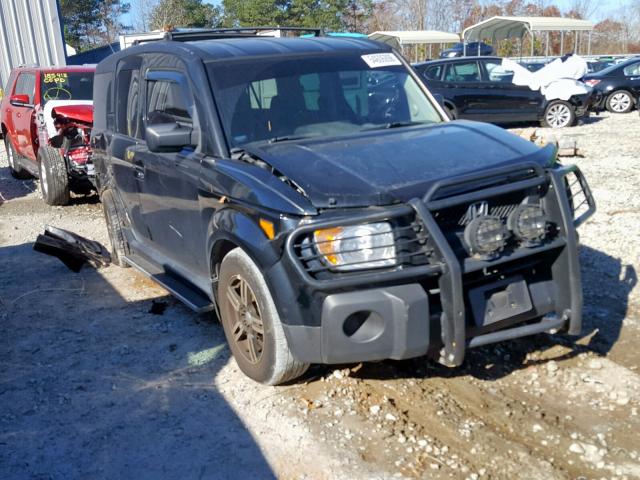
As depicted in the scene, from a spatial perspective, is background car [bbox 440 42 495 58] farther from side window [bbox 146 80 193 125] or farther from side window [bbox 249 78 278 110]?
side window [bbox 249 78 278 110]

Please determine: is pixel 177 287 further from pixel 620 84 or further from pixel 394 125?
pixel 620 84

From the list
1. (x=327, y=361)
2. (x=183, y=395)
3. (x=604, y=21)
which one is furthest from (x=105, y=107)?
(x=604, y=21)

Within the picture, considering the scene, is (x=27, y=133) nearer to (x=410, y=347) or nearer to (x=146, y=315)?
(x=146, y=315)

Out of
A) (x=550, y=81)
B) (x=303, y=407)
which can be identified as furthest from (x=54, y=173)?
(x=550, y=81)

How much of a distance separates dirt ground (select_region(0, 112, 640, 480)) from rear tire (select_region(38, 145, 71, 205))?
4.42m

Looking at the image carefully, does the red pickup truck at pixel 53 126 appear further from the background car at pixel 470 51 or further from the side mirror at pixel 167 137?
the background car at pixel 470 51

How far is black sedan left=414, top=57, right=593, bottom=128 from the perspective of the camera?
1583 cm

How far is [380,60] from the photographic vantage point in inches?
196

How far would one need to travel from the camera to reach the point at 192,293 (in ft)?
15.8

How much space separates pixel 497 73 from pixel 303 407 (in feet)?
45.2

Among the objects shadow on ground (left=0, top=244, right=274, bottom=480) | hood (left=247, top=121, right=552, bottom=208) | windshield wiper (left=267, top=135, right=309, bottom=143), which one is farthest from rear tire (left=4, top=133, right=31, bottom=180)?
hood (left=247, top=121, right=552, bottom=208)

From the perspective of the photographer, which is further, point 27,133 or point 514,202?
point 27,133

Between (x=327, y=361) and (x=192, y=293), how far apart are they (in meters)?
1.64

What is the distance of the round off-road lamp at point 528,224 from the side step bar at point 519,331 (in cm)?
46
